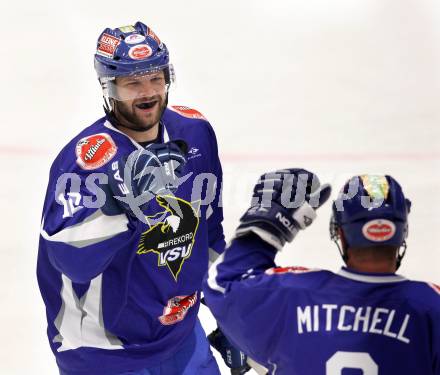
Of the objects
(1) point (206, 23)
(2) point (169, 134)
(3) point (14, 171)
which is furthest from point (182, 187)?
(1) point (206, 23)

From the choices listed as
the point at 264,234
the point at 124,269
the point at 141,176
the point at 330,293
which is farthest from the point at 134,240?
the point at 330,293

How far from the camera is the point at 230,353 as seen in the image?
382 cm

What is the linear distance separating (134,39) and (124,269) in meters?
0.84

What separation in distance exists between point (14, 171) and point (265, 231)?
3.62m

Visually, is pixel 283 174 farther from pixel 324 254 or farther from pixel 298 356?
pixel 324 254

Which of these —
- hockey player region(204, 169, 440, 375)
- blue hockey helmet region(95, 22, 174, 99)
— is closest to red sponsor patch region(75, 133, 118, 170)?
blue hockey helmet region(95, 22, 174, 99)

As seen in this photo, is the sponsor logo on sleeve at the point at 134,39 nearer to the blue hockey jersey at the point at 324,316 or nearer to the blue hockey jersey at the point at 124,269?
the blue hockey jersey at the point at 124,269

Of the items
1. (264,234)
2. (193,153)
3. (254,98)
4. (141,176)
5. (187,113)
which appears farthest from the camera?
(254,98)

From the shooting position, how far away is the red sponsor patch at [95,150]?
3256 millimetres

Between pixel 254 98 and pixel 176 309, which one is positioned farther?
pixel 254 98

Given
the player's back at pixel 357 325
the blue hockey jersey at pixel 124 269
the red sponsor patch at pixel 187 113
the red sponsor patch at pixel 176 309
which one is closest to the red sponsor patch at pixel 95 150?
the blue hockey jersey at pixel 124 269

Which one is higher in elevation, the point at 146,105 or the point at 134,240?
the point at 146,105

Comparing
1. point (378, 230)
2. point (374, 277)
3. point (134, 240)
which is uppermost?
point (378, 230)

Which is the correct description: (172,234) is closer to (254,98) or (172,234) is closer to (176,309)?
(176,309)
